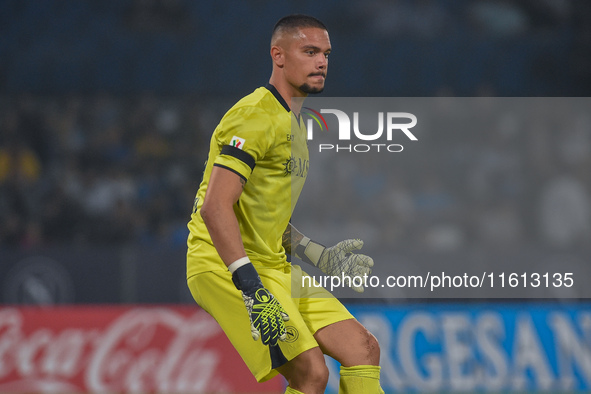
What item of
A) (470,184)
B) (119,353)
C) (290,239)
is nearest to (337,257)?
(290,239)

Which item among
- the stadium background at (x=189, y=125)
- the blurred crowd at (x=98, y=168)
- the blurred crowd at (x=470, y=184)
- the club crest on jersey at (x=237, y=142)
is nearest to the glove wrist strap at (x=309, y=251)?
the club crest on jersey at (x=237, y=142)

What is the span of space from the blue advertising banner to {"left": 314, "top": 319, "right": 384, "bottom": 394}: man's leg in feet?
12.1

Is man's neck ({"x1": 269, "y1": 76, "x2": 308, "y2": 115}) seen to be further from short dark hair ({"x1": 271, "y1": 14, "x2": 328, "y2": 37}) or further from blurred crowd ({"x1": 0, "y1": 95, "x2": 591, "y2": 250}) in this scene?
blurred crowd ({"x1": 0, "y1": 95, "x2": 591, "y2": 250})

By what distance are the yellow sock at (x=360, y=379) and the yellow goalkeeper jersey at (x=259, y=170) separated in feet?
1.85

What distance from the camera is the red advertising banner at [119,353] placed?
7.20 meters

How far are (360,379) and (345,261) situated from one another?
630 mm

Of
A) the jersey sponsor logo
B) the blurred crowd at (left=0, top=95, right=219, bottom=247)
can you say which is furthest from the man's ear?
the blurred crowd at (left=0, top=95, right=219, bottom=247)

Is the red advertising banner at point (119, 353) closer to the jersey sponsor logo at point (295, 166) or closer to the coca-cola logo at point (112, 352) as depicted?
the coca-cola logo at point (112, 352)

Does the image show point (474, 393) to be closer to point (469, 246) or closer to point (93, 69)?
point (469, 246)

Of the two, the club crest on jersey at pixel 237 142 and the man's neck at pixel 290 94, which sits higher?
the man's neck at pixel 290 94

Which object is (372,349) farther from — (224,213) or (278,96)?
(278,96)

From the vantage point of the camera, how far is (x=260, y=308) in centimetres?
304

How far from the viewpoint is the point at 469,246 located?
7590 millimetres

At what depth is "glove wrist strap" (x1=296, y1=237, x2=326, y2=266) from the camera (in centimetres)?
387
